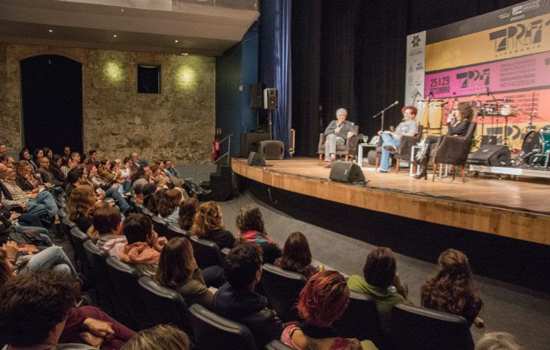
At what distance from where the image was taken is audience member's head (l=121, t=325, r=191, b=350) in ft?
3.64

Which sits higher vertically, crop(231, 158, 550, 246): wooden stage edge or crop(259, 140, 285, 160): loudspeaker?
crop(259, 140, 285, 160): loudspeaker

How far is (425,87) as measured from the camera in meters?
9.40

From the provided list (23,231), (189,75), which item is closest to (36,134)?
(189,75)

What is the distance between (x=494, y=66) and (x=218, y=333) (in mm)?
7817

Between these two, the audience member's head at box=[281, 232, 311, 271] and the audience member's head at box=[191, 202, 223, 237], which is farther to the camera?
the audience member's head at box=[191, 202, 223, 237]

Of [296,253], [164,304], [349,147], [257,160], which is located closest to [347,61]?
[349,147]

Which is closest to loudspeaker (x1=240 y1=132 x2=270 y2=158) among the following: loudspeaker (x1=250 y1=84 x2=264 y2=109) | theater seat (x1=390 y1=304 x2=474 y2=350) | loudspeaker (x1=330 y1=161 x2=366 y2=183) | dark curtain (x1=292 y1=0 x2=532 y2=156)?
loudspeaker (x1=250 y1=84 x2=264 y2=109)

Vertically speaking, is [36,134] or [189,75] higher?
[189,75]

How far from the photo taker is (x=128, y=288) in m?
2.28

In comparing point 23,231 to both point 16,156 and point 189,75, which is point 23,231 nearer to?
point 16,156

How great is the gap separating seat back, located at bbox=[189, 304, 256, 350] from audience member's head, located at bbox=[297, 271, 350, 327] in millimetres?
228

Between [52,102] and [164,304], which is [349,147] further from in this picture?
[52,102]

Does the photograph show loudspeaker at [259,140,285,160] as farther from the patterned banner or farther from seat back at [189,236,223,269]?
seat back at [189,236,223,269]

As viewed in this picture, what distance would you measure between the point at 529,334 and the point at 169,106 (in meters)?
10.5
